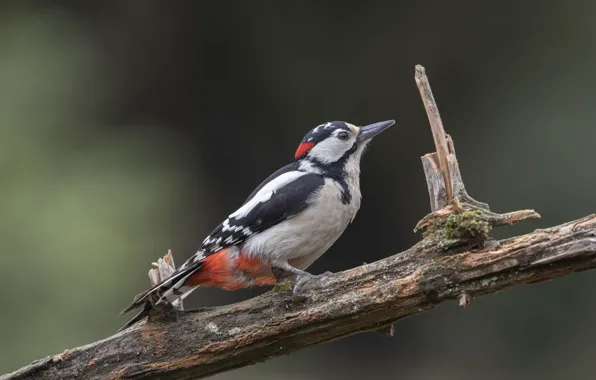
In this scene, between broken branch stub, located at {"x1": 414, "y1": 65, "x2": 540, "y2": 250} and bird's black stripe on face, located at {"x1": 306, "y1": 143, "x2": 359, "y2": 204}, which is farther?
bird's black stripe on face, located at {"x1": 306, "y1": 143, "x2": 359, "y2": 204}

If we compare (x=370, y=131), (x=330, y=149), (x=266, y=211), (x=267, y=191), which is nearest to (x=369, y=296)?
(x=266, y=211)

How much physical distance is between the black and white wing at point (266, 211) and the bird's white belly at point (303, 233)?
3cm

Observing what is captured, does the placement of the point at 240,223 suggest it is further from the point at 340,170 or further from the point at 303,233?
the point at 340,170

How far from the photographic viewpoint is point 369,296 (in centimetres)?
253

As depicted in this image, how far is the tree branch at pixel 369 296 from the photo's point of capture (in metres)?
2.33

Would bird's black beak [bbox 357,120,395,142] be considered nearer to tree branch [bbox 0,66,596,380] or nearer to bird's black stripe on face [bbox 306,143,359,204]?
bird's black stripe on face [bbox 306,143,359,204]

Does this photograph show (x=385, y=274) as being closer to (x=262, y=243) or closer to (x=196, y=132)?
(x=262, y=243)

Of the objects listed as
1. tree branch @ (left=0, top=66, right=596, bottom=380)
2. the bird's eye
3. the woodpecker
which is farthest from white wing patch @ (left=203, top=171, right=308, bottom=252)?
tree branch @ (left=0, top=66, right=596, bottom=380)

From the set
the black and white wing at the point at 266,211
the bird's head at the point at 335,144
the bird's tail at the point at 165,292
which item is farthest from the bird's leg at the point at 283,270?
the bird's head at the point at 335,144

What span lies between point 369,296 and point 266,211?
67 cm

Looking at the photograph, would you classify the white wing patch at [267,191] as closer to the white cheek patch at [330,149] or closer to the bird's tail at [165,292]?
the white cheek patch at [330,149]

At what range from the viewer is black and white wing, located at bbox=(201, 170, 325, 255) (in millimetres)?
3047

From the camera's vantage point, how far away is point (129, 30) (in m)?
7.66

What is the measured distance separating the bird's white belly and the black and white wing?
0.08 ft
